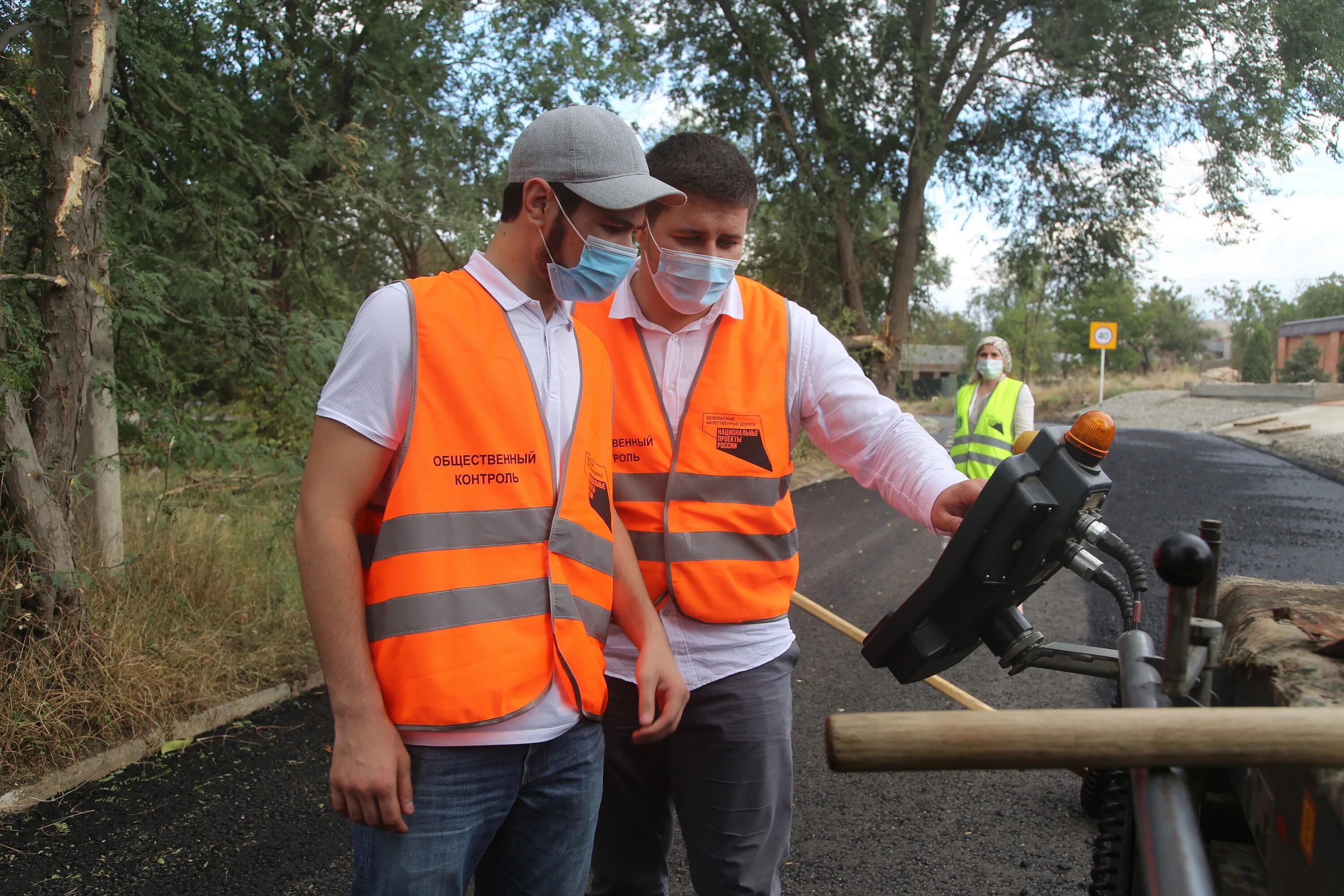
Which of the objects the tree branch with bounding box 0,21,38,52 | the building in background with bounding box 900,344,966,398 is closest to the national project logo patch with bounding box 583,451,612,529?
the tree branch with bounding box 0,21,38,52

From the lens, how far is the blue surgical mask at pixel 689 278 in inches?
91.2

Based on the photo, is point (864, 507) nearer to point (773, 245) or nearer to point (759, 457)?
point (773, 245)

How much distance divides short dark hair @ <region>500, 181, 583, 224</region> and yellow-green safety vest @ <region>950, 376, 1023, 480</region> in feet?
21.5

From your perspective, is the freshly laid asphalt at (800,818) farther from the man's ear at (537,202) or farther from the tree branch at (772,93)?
the tree branch at (772,93)

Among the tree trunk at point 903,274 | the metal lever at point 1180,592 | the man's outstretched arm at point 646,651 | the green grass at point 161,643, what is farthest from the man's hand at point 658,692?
the tree trunk at point 903,274

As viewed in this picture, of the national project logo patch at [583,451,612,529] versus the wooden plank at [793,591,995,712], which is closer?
the national project logo patch at [583,451,612,529]

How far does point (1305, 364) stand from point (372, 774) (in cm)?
4423

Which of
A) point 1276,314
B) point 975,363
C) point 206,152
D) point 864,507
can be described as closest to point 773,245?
point 864,507

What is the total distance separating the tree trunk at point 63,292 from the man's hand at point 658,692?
11.0ft

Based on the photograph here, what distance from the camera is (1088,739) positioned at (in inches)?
38.6

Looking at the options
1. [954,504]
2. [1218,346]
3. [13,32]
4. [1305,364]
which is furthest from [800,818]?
[1218,346]

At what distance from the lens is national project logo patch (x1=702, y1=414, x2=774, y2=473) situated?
223 cm

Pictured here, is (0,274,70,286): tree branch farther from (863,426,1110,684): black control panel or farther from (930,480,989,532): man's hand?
(863,426,1110,684): black control panel

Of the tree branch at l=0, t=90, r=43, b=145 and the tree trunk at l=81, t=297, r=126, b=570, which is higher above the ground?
the tree branch at l=0, t=90, r=43, b=145
